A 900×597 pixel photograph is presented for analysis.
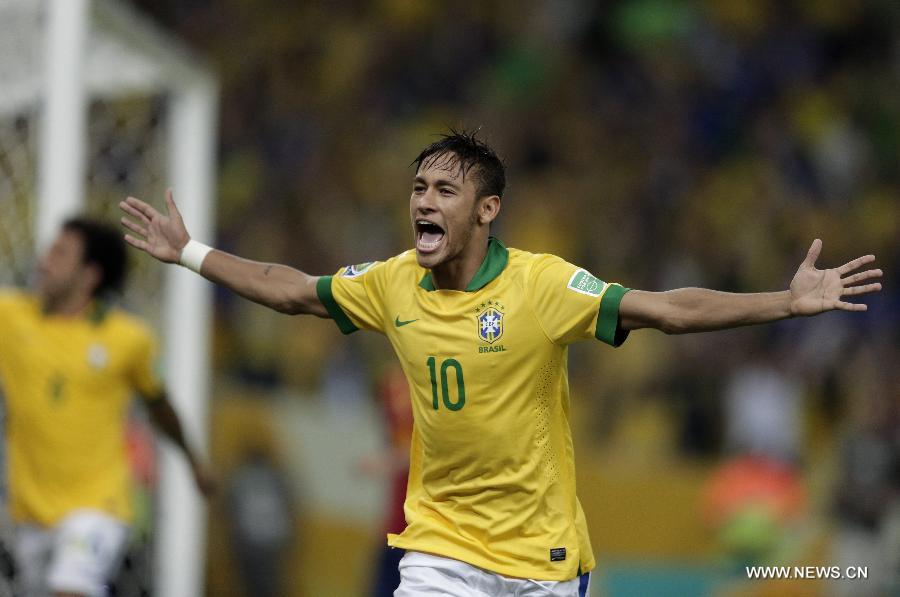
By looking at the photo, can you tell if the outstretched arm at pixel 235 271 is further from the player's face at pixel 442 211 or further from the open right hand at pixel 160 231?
the player's face at pixel 442 211

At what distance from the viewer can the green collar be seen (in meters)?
4.76

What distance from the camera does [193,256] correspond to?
5.09 meters

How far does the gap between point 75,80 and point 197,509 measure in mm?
3190

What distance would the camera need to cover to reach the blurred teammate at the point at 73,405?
268 inches

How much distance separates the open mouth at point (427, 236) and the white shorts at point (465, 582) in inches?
40.0

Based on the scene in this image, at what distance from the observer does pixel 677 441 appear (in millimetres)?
11625

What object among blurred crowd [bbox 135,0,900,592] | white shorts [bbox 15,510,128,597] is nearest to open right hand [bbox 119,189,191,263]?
white shorts [bbox 15,510,128,597]

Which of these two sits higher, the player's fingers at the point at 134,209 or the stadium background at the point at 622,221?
the stadium background at the point at 622,221

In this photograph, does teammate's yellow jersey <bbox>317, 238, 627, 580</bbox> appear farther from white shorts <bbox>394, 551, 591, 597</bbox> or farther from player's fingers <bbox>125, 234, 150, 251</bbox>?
player's fingers <bbox>125, 234, 150, 251</bbox>


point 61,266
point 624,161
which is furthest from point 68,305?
point 624,161

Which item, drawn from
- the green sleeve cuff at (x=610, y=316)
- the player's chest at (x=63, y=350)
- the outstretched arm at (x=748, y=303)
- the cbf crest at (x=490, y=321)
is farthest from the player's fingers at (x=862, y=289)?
the player's chest at (x=63, y=350)

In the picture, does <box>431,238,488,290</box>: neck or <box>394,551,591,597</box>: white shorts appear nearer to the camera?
<box>394,551,591,597</box>: white shorts

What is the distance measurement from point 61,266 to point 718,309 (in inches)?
146

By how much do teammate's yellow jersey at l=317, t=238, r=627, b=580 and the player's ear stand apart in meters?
0.17
